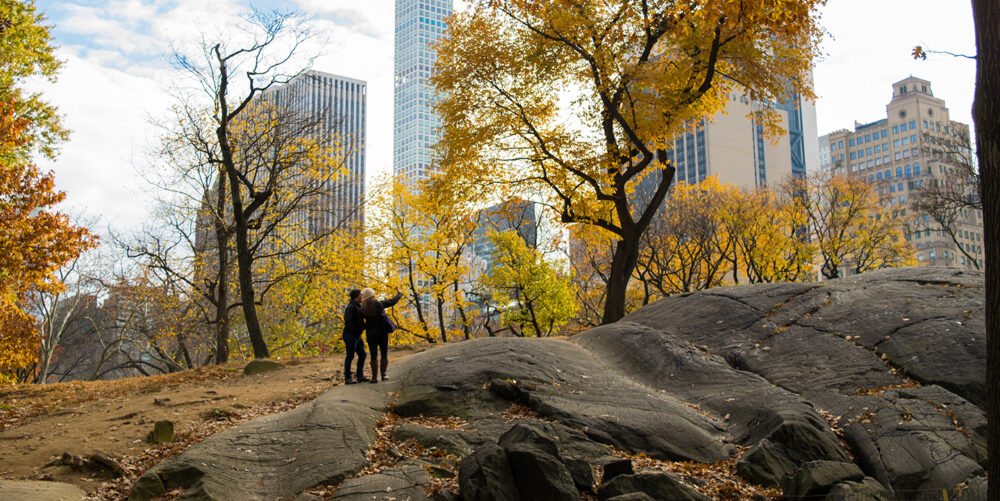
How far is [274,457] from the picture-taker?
368 inches

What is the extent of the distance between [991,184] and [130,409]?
557 inches

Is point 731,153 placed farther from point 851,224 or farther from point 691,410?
point 691,410

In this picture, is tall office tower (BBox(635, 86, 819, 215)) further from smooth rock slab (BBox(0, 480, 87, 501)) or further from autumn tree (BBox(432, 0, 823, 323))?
smooth rock slab (BBox(0, 480, 87, 501))

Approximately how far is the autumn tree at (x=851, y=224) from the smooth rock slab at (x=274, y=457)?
4277 cm

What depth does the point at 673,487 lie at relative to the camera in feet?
25.6

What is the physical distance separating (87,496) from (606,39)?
18.1 metres

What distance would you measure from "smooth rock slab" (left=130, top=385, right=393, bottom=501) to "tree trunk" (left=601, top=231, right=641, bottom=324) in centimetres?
1135

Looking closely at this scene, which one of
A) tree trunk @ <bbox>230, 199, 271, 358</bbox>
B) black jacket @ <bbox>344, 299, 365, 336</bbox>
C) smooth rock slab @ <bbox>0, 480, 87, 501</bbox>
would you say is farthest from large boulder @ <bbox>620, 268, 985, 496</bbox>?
tree trunk @ <bbox>230, 199, 271, 358</bbox>

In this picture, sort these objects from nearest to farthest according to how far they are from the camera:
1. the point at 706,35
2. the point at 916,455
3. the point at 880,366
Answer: the point at 916,455, the point at 880,366, the point at 706,35

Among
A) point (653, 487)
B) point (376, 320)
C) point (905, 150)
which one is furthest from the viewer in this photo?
point (905, 150)

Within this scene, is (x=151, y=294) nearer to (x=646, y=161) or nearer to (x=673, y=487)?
(x=646, y=161)

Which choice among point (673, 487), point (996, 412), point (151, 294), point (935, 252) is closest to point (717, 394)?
point (673, 487)

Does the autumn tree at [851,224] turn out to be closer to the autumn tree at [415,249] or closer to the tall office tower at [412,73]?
the autumn tree at [415,249]

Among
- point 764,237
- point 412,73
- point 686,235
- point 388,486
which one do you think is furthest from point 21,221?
point 412,73
